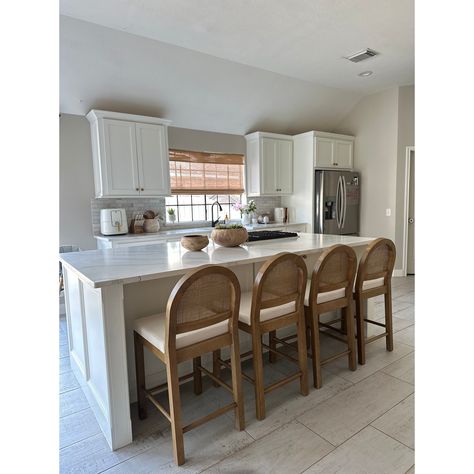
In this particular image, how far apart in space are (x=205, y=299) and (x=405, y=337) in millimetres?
2246

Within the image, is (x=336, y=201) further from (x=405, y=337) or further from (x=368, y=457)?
(x=368, y=457)

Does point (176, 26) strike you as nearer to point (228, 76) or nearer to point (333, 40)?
point (228, 76)

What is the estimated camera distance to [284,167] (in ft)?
18.2

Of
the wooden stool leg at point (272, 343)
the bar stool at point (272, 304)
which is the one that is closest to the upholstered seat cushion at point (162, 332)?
the bar stool at point (272, 304)

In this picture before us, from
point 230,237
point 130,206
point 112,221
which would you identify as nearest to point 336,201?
point 130,206

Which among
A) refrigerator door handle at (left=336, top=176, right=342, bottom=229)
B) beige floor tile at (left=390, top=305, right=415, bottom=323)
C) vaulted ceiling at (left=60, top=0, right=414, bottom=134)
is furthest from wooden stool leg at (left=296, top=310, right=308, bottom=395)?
refrigerator door handle at (left=336, top=176, right=342, bottom=229)

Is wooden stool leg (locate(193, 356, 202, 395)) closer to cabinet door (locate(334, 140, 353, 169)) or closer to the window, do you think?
the window

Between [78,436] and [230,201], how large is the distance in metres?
4.12

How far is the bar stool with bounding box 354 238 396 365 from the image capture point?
2.53 m

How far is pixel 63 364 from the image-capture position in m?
2.72
